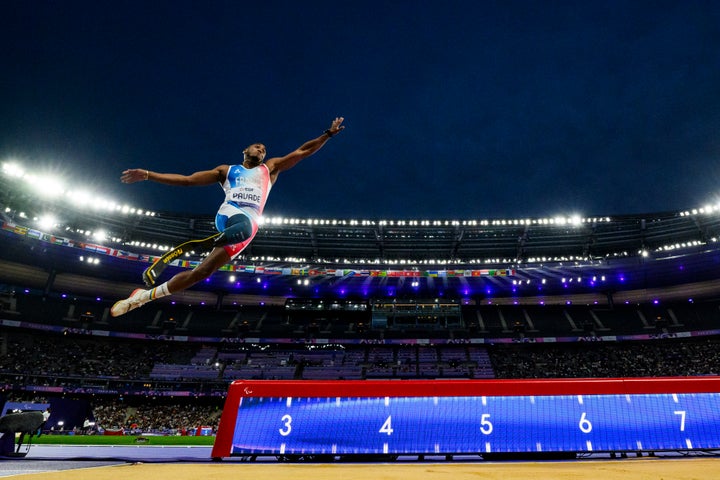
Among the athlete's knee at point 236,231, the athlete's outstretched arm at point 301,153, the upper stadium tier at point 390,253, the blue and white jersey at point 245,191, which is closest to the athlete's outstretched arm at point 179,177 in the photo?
the blue and white jersey at point 245,191

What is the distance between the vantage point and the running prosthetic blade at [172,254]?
4.25 m

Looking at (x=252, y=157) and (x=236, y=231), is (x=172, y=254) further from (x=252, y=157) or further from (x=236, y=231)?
(x=252, y=157)

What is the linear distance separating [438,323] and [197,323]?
25290 mm

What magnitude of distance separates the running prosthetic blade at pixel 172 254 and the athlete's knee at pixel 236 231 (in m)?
0.15

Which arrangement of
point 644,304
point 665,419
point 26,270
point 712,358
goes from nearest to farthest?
point 665,419 → point 712,358 → point 26,270 → point 644,304

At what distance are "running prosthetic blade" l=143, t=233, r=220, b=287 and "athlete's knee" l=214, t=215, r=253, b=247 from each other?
0.49ft

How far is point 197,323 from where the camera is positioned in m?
40.9

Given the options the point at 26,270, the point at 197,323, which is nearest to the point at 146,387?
the point at 197,323

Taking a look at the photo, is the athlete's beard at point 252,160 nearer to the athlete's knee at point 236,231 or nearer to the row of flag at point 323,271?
the athlete's knee at point 236,231

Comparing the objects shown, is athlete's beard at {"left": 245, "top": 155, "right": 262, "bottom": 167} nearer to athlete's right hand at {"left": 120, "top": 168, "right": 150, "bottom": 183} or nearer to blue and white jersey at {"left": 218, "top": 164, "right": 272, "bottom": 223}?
blue and white jersey at {"left": 218, "top": 164, "right": 272, "bottom": 223}

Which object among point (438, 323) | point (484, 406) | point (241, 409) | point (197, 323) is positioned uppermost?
point (438, 323)

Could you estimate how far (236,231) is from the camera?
4.12 metres

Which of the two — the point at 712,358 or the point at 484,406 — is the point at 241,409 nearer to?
the point at 484,406

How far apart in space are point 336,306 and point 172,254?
39538 millimetres
